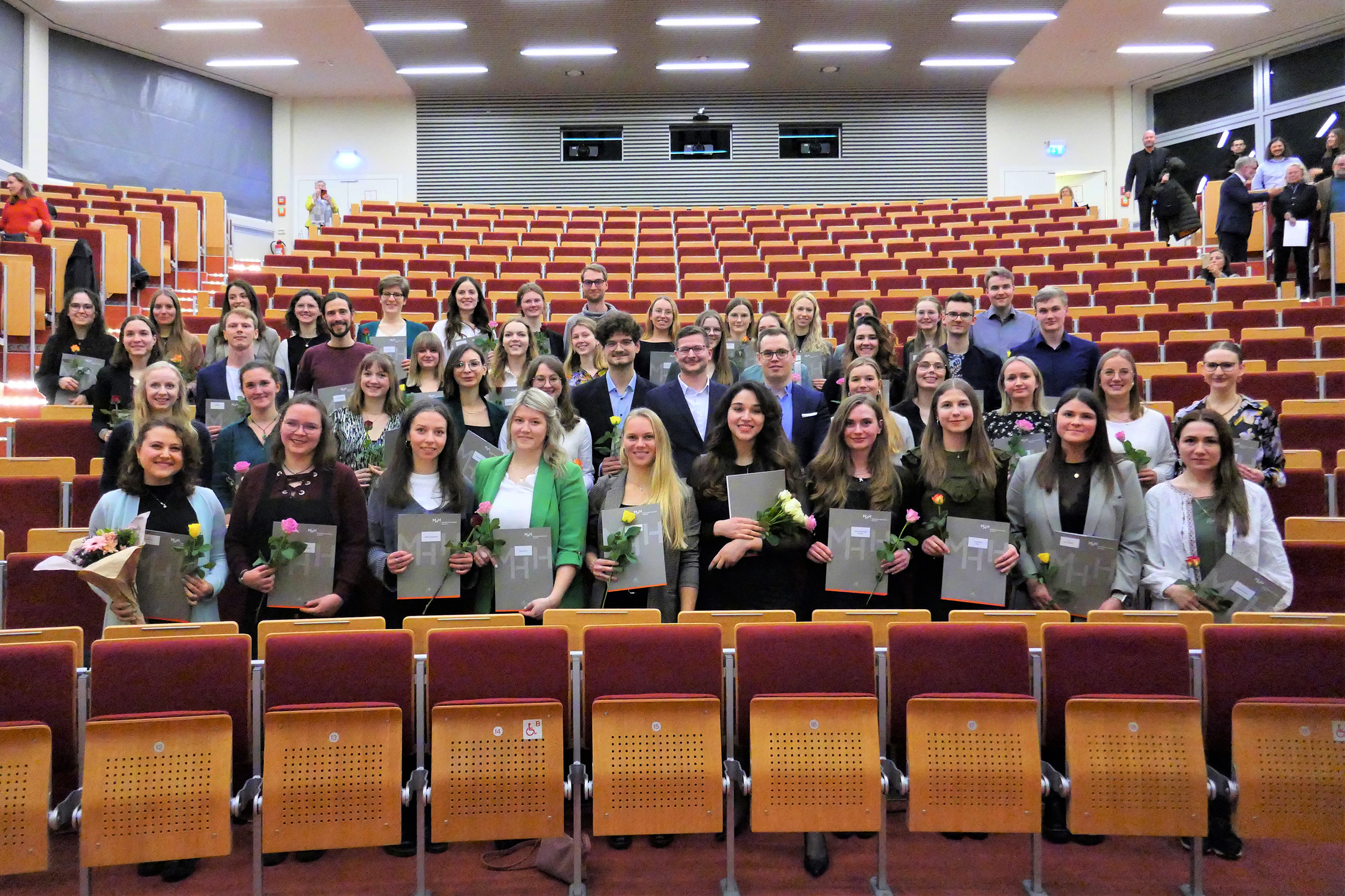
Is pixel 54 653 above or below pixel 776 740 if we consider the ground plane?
above

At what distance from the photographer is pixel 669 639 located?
2365mm

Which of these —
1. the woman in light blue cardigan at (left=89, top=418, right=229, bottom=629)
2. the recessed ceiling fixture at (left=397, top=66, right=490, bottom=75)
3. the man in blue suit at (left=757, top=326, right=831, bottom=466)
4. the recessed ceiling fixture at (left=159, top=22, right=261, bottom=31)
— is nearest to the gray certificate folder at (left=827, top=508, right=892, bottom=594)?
the man in blue suit at (left=757, top=326, right=831, bottom=466)

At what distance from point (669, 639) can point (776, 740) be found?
1.20 ft

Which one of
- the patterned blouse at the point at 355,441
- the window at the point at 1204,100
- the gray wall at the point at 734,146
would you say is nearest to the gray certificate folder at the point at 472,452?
the patterned blouse at the point at 355,441

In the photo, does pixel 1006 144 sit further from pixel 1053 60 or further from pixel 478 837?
pixel 478 837

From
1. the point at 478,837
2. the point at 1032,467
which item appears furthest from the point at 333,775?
the point at 1032,467

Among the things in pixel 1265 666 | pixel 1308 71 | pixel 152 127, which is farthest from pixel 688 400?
pixel 1308 71

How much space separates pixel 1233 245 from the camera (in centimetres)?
751

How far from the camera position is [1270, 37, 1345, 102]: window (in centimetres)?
1042

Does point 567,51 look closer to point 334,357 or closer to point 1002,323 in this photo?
point 1002,323

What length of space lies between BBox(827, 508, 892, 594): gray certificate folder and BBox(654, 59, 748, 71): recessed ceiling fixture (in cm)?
1026

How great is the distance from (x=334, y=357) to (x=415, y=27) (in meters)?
8.03

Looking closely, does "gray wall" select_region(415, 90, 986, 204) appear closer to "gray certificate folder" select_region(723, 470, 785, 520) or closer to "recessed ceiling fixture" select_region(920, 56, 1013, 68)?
"recessed ceiling fixture" select_region(920, 56, 1013, 68)

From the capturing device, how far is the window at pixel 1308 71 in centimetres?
1042
